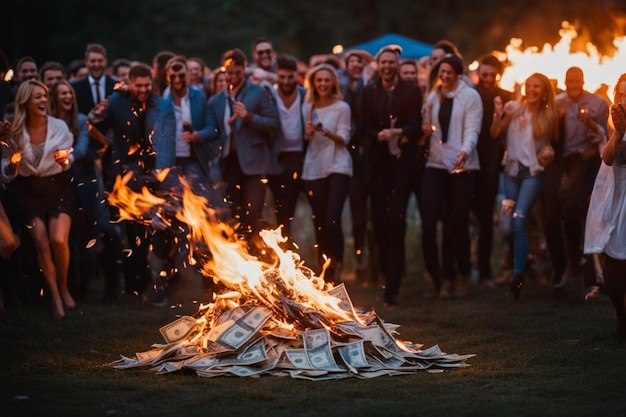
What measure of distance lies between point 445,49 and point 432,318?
450 cm

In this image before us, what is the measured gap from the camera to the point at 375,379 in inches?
367

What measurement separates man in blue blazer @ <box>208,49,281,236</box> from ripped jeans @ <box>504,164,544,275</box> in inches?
107

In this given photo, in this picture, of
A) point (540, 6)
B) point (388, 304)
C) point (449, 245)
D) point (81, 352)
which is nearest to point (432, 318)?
point (388, 304)

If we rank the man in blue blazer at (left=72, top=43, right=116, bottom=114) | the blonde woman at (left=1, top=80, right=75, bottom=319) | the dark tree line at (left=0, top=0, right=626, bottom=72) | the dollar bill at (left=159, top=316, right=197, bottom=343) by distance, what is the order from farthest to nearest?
the dark tree line at (left=0, top=0, right=626, bottom=72) < the man in blue blazer at (left=72, top=43, right=116, bottom=114) < the blonde woman at (left=1, top=80, right=75, bottom=319) < the dollar bill at (left=159, top=316, right=197, bottom=343)

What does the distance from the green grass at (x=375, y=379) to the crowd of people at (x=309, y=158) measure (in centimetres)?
81

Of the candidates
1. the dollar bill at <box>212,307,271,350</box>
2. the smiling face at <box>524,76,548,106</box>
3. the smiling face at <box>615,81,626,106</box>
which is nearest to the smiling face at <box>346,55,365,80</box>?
the smiling face at <box>524,76,548,106</box>

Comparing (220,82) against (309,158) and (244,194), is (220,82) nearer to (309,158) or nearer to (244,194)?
(244,194)

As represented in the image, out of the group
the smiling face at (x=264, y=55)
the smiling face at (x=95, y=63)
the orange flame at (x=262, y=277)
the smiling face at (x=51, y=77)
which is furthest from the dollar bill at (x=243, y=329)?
the smiling face at (x=264, y=55)

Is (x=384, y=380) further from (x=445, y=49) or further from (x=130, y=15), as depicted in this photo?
(x=130, y=15)

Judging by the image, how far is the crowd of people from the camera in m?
13.6

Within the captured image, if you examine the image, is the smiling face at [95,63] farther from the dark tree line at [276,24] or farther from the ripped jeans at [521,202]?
the dark tree line at [276,24]

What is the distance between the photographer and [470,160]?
14.0 metres

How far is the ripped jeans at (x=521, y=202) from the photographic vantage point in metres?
13.6

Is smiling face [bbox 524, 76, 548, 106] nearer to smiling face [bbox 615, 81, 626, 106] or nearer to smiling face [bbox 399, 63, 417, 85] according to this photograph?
smiling face [bbox 399, 63, 417, 85]
